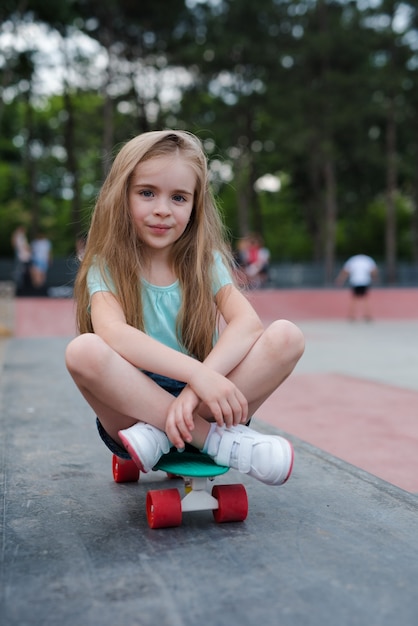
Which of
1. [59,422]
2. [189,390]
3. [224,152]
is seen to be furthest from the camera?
[224,152]

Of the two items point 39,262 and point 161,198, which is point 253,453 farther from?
point 39,262

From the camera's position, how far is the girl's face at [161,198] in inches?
100

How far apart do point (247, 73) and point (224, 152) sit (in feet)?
12.1

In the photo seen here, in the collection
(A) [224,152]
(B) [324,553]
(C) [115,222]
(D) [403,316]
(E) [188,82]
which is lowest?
(D) [403,316]

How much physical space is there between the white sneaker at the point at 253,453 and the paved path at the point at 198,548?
0.68ft

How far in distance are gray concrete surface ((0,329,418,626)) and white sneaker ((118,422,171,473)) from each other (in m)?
0.25

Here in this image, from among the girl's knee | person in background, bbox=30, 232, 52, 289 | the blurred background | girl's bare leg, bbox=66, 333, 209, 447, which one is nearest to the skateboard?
girl's bare leg, bbox=66, 333, 209, 447

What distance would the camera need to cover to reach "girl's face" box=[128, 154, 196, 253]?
8.37 feet

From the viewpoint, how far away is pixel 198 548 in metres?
2.18

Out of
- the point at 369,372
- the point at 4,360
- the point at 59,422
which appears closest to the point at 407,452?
the point at 59,422

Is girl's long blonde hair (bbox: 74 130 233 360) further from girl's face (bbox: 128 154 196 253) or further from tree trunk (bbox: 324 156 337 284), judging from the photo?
tree trunk (bbox: 324 156 337 284)

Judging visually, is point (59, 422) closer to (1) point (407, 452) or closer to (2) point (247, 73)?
(1) point (407, 452)

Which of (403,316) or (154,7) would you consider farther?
(154,7)

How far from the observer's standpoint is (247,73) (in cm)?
3016
